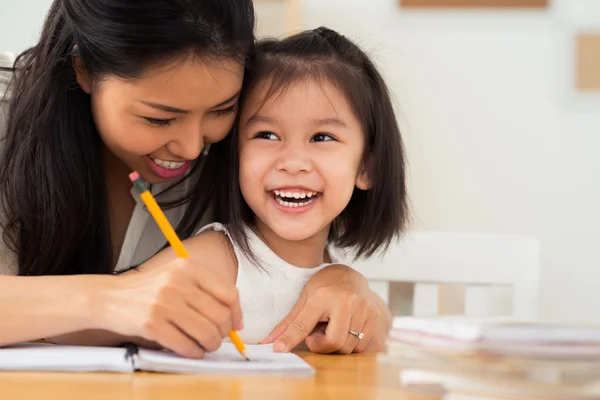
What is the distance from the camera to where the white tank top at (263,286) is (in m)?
1.29

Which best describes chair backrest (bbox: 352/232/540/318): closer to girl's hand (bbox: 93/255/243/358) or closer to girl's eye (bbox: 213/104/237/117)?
girl's eye (bbox: 213/104/237/117)

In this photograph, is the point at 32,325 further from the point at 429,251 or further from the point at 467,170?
the point at 467,170

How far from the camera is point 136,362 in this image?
0.87 metres

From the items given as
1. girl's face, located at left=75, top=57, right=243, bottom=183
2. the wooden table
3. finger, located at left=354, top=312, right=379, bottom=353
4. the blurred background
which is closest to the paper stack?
the wooden table

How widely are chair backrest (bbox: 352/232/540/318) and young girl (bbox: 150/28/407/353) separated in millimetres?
287

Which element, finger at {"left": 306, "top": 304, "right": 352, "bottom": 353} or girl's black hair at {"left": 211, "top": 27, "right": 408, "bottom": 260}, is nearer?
finger at {"left": 306, "top": 304, "right": 352, "bottom": 353}

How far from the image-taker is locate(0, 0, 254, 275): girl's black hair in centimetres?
113

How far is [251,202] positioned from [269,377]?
49 cm

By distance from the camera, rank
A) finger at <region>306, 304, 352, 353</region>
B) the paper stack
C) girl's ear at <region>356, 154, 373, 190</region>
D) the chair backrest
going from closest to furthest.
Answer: the paper stack, finger at <region>306, 304, 352, 353</region>, girl's ear at <region>356, 154, 373, 190</region>, the chair backrest

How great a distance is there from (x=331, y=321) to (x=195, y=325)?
260 millimetres

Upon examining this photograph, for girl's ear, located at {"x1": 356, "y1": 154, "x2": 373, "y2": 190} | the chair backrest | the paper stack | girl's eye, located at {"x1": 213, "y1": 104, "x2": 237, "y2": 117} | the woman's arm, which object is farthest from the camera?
the chair backrest

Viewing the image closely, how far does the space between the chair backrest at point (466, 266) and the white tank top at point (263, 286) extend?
0.33m

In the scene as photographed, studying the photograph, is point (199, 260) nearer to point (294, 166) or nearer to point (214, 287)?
point (294, 166)

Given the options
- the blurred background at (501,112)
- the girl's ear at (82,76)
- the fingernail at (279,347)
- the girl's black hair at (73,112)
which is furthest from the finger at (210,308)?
the blurred background at (501,112)
